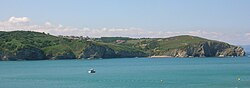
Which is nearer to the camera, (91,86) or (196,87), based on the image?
(196,87)

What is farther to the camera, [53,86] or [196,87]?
[53,86]

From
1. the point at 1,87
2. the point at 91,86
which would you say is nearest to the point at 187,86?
the point at 91,86

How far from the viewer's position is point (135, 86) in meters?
92.9

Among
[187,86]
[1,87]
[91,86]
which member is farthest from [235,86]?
[1,87]

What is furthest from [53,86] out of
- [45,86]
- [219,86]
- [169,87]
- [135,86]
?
Result: [219,86]

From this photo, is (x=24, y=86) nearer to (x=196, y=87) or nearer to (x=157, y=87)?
(x=157, y=87)

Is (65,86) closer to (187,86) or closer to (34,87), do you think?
(34,87)

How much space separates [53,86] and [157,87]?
1928 cm

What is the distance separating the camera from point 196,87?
8794cm

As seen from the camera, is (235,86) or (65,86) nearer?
(235,86)

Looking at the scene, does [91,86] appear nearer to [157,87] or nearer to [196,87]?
[157,87]

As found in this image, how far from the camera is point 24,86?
94.9m

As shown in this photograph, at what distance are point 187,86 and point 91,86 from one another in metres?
17.7

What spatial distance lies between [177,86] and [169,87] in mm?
1623
